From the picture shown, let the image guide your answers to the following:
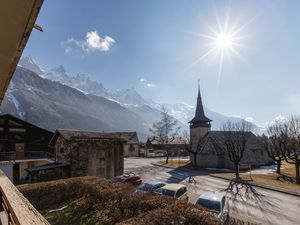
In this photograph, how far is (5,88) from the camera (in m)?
3.15

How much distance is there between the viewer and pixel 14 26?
182cm

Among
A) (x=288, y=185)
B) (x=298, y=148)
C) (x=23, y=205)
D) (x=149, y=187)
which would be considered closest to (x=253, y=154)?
(x=298, y=148)

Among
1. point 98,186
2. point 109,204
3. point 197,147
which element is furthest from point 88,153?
point 197,147

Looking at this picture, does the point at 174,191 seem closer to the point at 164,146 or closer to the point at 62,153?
the point at 62,153

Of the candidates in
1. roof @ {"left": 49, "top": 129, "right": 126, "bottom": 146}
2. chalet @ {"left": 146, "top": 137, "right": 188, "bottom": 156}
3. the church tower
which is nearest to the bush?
roof @ {"left": 49, "top": 129, "right": 126, "bottom": 146}

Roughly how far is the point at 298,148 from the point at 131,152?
189 ft

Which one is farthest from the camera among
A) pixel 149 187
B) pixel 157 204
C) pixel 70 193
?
pixel 149 187

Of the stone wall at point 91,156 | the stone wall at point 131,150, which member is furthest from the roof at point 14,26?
the stone wall at point 131,150

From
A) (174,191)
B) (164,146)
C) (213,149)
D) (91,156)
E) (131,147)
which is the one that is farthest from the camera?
(164,146)

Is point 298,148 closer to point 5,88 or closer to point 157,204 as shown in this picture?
point 157,204

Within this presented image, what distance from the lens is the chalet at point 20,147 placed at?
32219 mm

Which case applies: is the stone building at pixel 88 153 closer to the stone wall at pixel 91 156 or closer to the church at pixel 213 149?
the stone wall at pixel 91 156

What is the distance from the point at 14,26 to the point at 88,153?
29.0m

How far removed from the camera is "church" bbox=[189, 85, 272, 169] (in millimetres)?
47750
